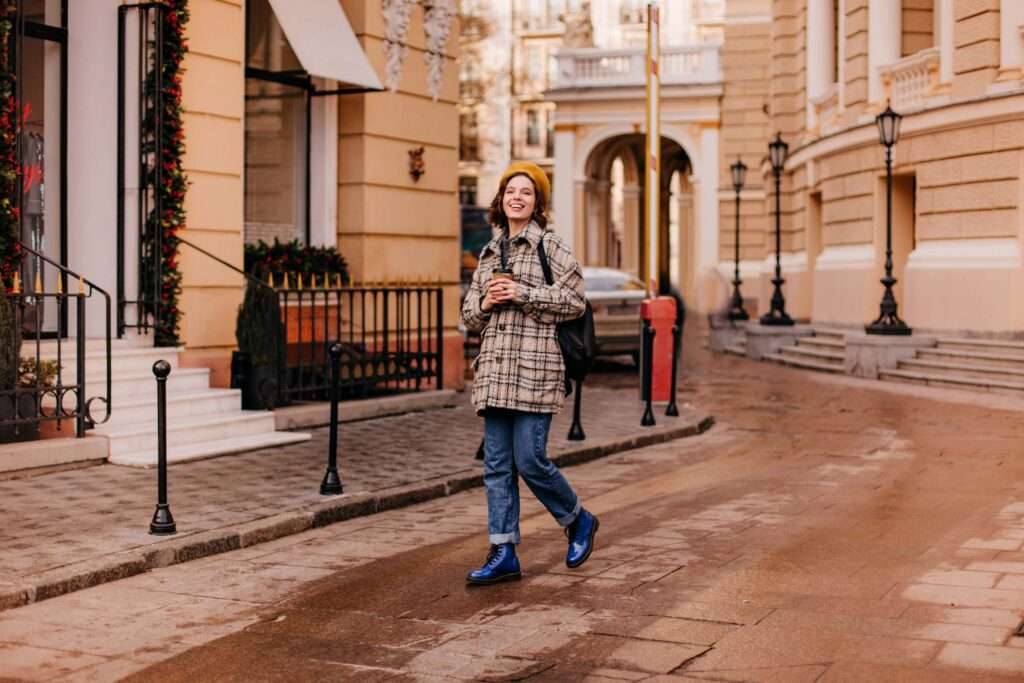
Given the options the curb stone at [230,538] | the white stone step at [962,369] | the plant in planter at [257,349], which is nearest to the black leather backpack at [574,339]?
the curb stone at [230,538]

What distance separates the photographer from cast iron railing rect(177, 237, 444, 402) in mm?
13953

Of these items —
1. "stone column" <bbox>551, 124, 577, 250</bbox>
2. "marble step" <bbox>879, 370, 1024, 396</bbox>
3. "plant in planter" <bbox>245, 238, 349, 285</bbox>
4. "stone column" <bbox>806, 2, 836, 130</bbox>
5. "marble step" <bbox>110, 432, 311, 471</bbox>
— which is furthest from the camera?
"stone column" <bbox>551, 124, 577, 250</bbox>

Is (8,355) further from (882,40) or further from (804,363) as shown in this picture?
(882,40)

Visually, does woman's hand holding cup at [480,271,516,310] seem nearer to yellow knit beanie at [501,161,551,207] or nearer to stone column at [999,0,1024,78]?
yellow knit beanie at [501,161,551,207]

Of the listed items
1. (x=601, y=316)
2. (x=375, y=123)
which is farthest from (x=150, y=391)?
(x=601, y=316)

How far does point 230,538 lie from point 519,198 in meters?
2.70

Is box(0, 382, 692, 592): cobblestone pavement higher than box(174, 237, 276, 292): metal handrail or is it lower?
lower

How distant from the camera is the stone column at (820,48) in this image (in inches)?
1197

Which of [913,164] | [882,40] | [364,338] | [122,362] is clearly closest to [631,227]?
[882,40]

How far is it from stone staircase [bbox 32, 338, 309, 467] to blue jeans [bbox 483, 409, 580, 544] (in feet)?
14.3

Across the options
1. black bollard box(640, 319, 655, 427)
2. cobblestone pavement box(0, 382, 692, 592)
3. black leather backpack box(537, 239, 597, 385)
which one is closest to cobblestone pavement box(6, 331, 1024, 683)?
cobblestone pavement box(0, 382, 692, 592)

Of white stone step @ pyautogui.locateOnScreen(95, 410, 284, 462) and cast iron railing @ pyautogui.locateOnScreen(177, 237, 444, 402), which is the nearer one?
white stone step @ pyautogui.locateOnScreen(95, 410, 284, 462)

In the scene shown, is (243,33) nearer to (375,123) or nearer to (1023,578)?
(375,123)

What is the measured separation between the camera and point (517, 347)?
687 centimetres
